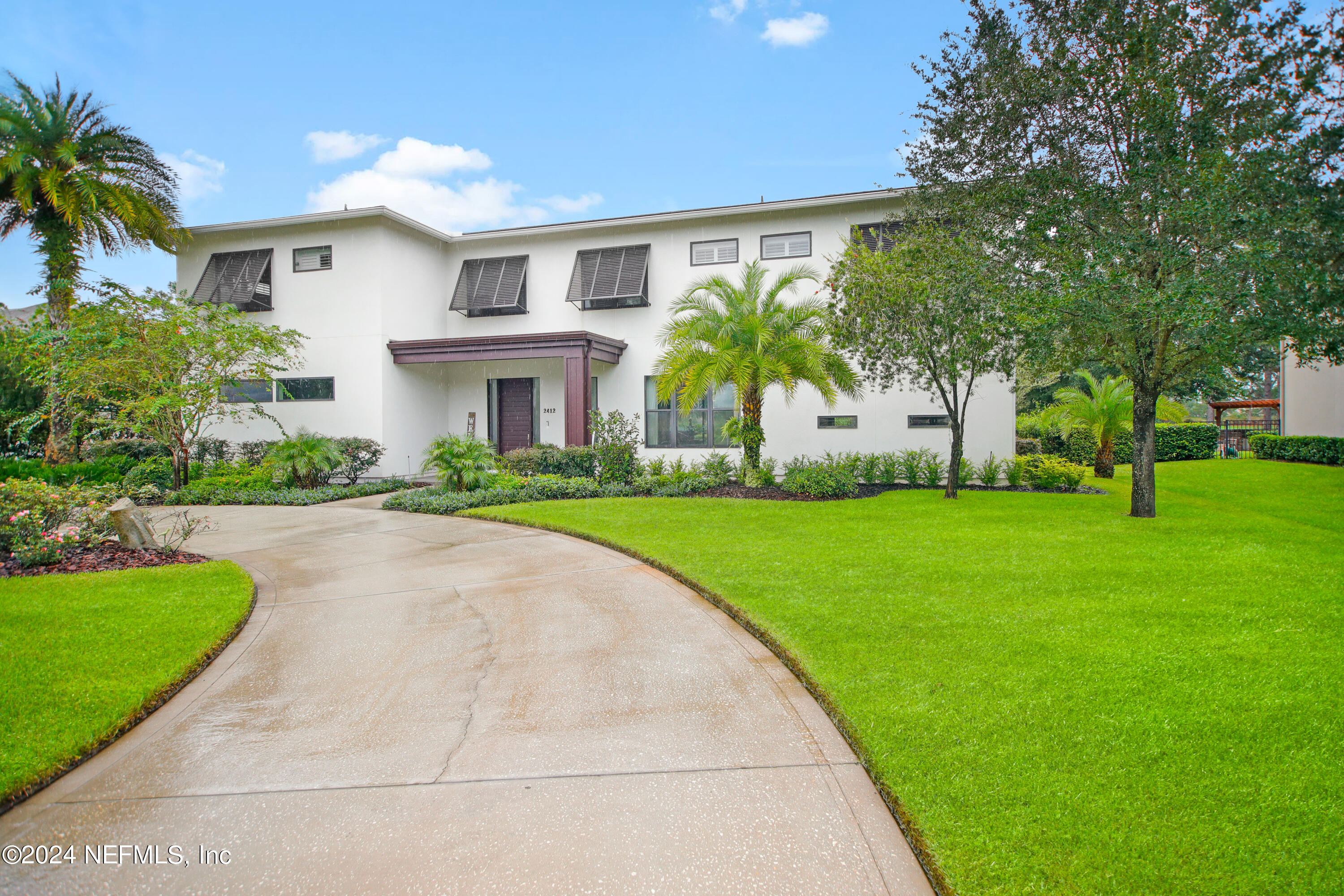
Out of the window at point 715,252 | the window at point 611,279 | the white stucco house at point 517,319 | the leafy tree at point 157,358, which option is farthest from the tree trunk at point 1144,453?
the leafy tree at point 157,358

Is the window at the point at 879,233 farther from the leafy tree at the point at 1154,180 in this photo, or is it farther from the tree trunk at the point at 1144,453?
the tree trunk at the point at 1144,453

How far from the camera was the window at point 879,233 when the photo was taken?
A: 14.8 meters

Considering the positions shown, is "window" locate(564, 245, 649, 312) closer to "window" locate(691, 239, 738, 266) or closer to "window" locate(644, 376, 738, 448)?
"window" locate(691, 239, 738, 266)

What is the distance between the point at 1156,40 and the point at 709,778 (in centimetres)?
1044

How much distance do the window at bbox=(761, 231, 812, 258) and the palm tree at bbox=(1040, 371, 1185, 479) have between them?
7272mm

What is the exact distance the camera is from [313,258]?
17.1 m

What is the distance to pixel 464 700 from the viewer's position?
4.00 m

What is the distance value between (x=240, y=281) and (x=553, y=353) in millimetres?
8666

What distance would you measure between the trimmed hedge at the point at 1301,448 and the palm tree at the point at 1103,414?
340cm

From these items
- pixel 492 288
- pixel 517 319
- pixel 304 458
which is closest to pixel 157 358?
pixel 304 458

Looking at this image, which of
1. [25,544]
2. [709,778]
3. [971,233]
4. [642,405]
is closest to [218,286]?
[642,405]

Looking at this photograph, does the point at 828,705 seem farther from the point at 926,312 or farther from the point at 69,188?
the point at 69,188

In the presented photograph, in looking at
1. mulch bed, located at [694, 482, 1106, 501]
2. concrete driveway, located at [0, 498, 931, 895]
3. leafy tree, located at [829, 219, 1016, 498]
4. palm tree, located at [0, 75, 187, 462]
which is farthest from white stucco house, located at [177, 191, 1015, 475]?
concrete driveway, located at [0, 498, 931, 895]

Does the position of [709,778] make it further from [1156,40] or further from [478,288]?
[478,288]
